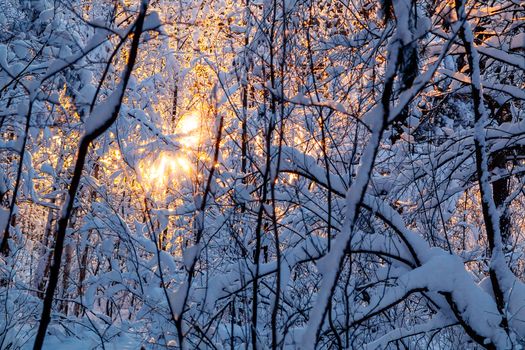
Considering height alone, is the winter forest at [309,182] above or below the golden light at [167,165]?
below

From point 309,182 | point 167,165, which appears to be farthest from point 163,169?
point 309,182

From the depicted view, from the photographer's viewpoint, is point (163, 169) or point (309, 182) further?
point (163, 169)

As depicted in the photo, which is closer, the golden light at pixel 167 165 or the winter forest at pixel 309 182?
the winter forest at pixel 309 182

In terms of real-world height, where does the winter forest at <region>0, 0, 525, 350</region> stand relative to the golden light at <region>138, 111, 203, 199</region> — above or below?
below

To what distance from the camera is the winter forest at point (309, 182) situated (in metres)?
1.48

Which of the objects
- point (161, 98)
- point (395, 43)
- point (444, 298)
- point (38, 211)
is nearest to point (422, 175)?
point (444, 298)

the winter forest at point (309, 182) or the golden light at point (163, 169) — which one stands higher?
the golden light at point (163, 169)

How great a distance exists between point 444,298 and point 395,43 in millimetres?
2669

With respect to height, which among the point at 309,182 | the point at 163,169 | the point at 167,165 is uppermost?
the point at 167,165

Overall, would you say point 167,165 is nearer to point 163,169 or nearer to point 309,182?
point 163,169

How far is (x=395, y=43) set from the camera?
1.42 meters

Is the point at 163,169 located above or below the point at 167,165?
below

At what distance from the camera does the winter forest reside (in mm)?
1484

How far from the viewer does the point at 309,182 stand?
502 centimetres
